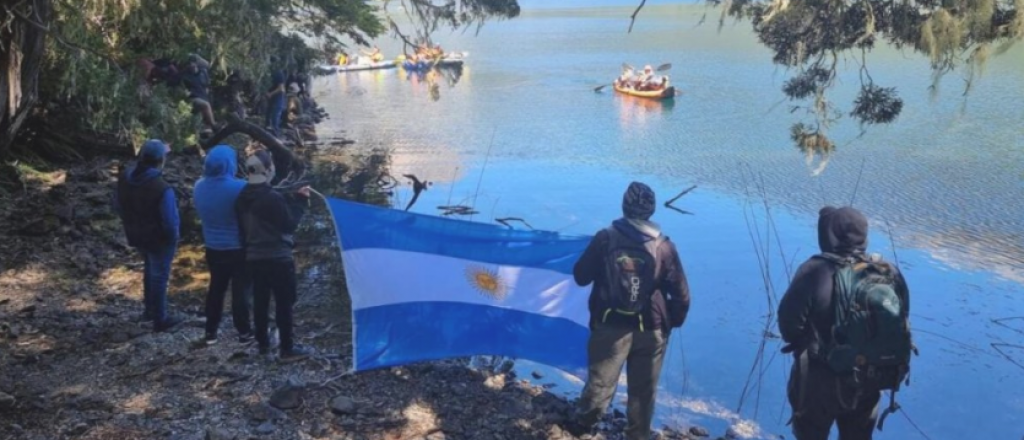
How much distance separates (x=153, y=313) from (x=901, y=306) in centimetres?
523

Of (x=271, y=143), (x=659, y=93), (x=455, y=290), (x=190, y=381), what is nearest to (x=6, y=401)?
(x=190, y=381)

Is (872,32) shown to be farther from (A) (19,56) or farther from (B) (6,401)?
(A) (19,56)

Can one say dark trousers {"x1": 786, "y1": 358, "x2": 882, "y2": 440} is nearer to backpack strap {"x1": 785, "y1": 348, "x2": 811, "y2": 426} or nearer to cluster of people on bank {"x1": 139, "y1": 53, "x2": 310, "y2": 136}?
backpack strap {"x1": 785, "y1": 348, "x2": 811, "y2": 426}

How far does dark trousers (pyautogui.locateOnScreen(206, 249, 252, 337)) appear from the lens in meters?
5.68

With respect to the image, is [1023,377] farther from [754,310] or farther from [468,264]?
[468,264]

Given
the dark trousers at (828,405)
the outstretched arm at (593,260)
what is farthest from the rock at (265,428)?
the dark trousers at (828,405)

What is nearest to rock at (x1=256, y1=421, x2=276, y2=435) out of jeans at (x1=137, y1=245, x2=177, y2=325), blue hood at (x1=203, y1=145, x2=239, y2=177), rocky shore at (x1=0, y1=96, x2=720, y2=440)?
rocky shore at (x1=0, y1=96, x2=720, y2=440)

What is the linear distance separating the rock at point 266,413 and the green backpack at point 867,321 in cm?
316

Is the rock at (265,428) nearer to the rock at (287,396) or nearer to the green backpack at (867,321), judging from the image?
the rock at (287,396)

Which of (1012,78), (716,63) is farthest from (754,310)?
(716,63)

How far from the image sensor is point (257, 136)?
33.0 feet

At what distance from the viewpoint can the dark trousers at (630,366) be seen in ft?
15.7

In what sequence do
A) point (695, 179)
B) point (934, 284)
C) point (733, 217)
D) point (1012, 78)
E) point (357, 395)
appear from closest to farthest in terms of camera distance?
point (357, 395) < point (934, 284) < point (733, 217) < point (695, 179) < point (1012, 78)

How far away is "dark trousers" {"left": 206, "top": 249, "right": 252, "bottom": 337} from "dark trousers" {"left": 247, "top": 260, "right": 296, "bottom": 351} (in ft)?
0.44
